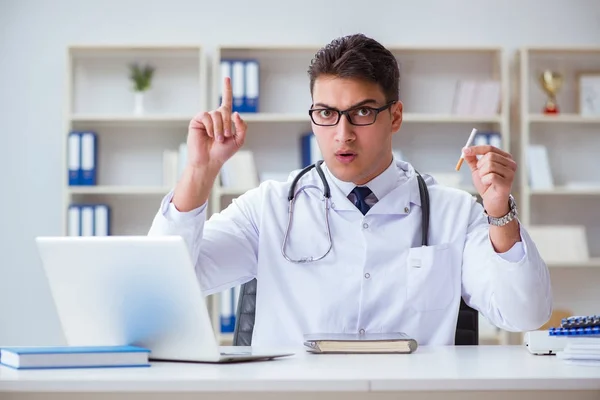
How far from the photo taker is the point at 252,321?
2080 millimetres

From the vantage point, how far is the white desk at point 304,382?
3.74 feet

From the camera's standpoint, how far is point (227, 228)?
209cm

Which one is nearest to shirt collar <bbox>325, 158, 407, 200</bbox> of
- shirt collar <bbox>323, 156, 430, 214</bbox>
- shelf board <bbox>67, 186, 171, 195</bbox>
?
shirt collar <bbox>323, 156, 430, 214</bbox>

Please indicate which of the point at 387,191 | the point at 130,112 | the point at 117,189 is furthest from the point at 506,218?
the point at 130,112

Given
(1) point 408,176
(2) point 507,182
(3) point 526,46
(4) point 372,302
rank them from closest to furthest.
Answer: (2) point 507,182
(4) point 372,302
(1) point 408,176
(3) point 526,46

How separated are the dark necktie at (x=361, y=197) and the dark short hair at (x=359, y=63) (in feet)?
0.74

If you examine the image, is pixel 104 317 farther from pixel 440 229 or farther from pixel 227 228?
pixel 440 229

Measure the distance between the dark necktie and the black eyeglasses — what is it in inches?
7.5

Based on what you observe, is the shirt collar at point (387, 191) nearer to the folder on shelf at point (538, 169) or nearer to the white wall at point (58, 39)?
the folder on shelf at point (538, 169)

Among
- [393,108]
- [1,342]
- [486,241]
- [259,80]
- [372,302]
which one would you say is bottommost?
[1,342]

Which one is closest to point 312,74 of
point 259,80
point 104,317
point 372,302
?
point 372,302

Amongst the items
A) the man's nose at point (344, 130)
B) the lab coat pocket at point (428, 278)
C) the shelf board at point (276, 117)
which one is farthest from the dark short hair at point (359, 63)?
the shelf board at point (276, 117)

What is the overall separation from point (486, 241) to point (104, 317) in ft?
3.13

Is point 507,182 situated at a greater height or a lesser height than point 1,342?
greater
